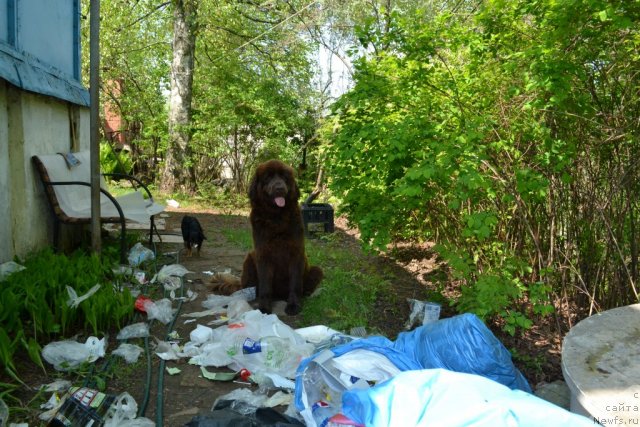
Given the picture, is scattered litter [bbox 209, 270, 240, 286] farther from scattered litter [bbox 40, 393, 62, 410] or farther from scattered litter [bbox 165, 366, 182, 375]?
scattered litter [bbox 40, 393, 62, 410]

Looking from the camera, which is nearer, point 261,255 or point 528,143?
point 528,143

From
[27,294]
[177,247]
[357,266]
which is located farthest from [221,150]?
[27,294]

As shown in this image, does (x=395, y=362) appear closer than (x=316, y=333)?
Yes

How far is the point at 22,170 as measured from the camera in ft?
15.4

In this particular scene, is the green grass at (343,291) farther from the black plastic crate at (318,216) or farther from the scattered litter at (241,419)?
the scattered litter at (241,419)

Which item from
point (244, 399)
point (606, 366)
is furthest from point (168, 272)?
point (606, 366)

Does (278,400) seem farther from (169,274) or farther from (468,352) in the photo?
(169,274)

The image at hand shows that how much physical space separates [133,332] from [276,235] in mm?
1463

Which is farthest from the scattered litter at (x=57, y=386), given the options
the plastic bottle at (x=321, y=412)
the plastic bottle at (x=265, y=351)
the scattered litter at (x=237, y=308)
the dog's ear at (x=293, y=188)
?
the dog's ear at (x=293, y=188)

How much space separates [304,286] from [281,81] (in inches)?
371

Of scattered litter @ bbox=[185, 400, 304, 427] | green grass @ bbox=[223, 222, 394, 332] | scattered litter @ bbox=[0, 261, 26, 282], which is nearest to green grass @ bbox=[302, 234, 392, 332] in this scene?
green grass @ bbox=[223, 222, 394, 332]

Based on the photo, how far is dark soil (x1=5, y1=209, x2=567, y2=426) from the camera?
2.88 m

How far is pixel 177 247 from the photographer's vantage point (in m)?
6.92

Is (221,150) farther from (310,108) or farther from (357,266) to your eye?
(357,266)
